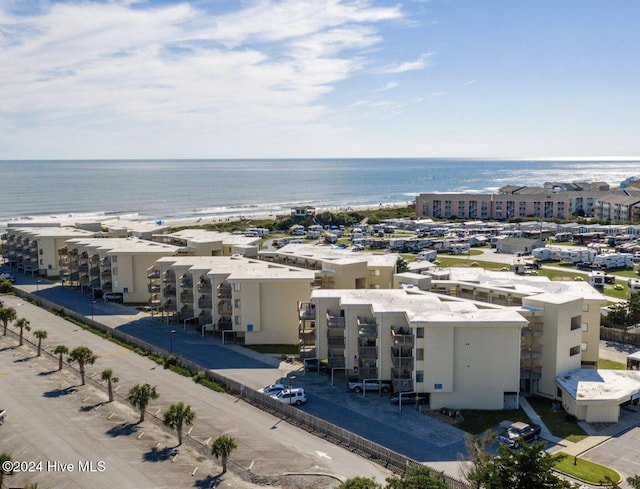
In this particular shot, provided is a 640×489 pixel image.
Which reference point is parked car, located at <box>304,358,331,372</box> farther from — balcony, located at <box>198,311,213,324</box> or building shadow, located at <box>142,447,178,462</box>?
building shadow, located at <box>142,447,178,462</box>

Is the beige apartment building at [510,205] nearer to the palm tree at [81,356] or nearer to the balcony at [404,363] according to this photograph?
the balcony at [404,363]

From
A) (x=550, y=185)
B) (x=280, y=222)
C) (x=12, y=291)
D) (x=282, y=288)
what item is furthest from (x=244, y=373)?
(x=550, y=185)

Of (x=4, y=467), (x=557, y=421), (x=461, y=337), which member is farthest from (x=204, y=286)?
(x=557, y=421)

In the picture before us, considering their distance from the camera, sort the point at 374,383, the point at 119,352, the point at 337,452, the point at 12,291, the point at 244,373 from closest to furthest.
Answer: the point at 337,452, the point at 374,383, the point at 244,373, the point at 119,352, the point at 12,291

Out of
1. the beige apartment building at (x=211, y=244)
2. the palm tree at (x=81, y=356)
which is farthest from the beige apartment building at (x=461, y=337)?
the beige apartment building at (x=211, y=244)

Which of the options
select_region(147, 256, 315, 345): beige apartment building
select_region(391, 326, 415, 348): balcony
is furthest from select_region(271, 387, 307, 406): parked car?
select_region(147, 256, 315, 345): beige apartment building

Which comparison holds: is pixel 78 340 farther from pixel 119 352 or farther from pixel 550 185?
pixel 550 185
